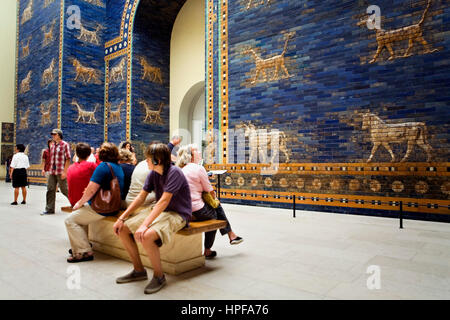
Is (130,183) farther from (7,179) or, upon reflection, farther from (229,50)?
(7,179)

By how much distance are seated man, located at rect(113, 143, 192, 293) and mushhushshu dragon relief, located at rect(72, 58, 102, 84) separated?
44.3 feet

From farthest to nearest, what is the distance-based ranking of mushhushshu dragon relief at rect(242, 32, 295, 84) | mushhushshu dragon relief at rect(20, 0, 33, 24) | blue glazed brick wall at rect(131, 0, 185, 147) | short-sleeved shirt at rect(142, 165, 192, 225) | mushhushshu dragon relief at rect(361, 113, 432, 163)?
mushhushshu dragon relief at rect(20, 0, 33, 24)
blue glazed brick wall at rect(131, 0, 185, 147)
mushhushshu dragon relief at rect(242, 32, 295, 84)
mushhushshu dragon relief at rect(361, 113, 432, 163)
short-sleeved shirt at rect(142, 165, 192, 225)


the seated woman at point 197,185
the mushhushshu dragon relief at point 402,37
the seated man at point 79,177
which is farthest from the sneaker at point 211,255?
the mushhushshu dragon relief at point 402,37

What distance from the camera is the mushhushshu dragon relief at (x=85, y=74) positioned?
1445cm

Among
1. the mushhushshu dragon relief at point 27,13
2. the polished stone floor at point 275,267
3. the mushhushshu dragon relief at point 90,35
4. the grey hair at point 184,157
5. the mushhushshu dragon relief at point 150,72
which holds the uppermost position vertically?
the mushhushshu dragon relief at point 27,13

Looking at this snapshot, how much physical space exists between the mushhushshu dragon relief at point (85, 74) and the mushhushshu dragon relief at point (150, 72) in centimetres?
266

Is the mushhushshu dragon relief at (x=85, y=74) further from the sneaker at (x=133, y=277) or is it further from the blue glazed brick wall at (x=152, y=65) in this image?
the sneaker at (x=133, y=277)

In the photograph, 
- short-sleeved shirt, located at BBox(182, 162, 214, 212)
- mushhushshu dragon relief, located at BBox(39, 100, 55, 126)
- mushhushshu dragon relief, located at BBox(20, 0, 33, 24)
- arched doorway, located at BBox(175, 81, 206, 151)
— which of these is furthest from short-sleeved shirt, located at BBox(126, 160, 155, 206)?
mushhushshu dragon relief, located at BBox(20, 0, 33, 24)

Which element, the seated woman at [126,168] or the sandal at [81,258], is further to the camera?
the seated woman at [126,168]

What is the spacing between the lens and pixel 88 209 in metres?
3.70

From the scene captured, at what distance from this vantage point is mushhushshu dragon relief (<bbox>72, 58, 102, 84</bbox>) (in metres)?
14.5

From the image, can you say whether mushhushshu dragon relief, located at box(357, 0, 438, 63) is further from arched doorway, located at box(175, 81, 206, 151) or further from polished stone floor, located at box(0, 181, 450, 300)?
arched doorway, located at box(175, 81, 206, 151)

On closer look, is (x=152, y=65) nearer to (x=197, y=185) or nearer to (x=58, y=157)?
(x=58, y=157)

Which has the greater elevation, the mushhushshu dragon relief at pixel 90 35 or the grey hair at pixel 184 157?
the mushhushshu dragon relief at pixel 90 35
